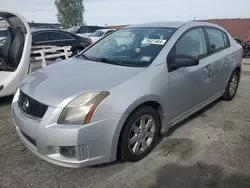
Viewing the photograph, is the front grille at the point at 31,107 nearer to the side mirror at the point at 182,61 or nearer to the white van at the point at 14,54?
the side mirror at the point at 182,61

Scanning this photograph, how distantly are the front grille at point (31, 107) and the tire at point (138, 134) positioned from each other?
831mm

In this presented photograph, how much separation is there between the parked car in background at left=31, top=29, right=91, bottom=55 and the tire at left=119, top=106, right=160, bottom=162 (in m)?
6.20

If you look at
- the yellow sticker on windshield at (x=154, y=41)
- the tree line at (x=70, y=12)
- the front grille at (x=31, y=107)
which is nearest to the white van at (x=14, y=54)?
the front grille at (x=31, y=107)

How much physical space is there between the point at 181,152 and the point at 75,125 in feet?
4.78

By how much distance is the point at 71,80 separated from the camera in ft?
9.14

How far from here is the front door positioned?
3207 millimetres

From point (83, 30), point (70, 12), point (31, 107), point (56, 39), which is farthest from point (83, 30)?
point (70, 12)

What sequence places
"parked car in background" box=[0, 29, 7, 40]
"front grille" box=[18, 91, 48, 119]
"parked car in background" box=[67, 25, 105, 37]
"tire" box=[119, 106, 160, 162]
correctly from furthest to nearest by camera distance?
"parked car in background" box=[67, 25, 105, 37], "parked car in background" box=[0, 29, 7, 40], "tire" box=[119, 106, 160, 162], "front grille" box=[18, 91, 48, 119]

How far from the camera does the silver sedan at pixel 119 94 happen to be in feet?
7.93

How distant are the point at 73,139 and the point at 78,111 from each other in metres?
0.26

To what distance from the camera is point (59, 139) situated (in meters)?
2.38

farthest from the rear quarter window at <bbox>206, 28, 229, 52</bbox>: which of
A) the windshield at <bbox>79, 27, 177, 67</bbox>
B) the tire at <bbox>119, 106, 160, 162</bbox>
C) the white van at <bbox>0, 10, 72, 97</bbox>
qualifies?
the white van at <bbox>0, 10, 72, 97</bbox>

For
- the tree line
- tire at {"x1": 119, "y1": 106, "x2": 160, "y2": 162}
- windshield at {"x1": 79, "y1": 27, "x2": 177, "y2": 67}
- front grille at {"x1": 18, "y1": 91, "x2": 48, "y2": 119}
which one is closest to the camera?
front grille at {"x1": 18, "y1": 91, "x2": 48, "y2": 119}

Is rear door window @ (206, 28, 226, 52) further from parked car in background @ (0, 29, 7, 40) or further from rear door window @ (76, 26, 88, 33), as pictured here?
rear door window @ (76, 26, 88, 33)
